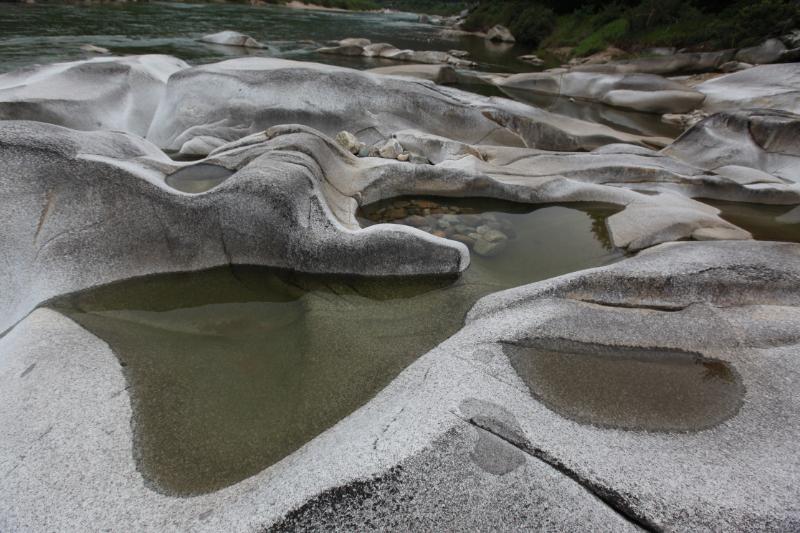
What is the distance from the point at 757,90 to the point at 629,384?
1479cm

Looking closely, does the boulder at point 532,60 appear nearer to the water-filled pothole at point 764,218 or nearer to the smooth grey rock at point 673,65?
the smooth grey rock at point 673,65

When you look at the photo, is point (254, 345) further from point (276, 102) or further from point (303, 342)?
point (276, 102)

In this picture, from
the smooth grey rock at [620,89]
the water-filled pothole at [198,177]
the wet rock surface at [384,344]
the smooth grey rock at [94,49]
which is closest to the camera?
the wet rock surface at [384,344]

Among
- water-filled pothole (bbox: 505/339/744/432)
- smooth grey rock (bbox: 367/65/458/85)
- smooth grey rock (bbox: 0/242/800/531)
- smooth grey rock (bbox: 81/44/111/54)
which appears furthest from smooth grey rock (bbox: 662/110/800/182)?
smooth grey rock (bbox: 81/44/111/54)

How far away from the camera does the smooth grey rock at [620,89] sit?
13711 mm

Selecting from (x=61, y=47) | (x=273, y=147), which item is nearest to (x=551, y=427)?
(x=273, y=147)

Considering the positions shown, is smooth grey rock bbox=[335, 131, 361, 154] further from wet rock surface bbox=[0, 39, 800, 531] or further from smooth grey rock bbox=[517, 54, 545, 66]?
smooth grey rock bbox=[517, 54, 545, 66]

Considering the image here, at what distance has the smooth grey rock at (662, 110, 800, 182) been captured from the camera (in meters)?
7.94

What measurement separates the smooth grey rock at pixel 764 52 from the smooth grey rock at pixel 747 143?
36.9 feet

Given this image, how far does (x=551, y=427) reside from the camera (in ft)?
7.42

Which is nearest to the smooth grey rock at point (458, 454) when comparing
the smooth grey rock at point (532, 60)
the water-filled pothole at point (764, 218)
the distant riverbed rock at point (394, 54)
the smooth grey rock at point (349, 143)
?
the water-filled pothole at point (764, 218)

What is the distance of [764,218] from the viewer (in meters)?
6.13

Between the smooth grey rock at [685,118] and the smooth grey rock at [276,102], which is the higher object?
the smooth grey rock at [685,118]

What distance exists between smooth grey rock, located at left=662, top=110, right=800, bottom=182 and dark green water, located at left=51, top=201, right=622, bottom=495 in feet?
18.0
